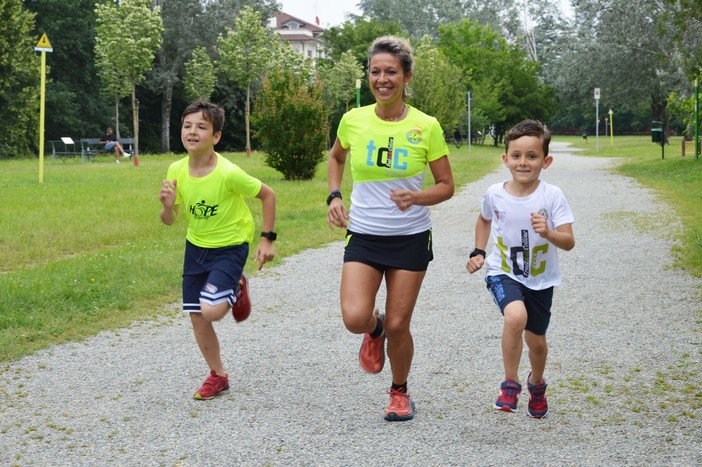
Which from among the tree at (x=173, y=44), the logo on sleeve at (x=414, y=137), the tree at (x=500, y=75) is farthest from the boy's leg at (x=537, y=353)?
the tree at (x=500, y=75)

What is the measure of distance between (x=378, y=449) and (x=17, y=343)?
3.68m

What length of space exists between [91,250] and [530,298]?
9.14m

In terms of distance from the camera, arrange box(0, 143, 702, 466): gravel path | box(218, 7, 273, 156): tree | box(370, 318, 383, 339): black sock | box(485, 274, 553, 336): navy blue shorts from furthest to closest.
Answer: box(218, 7, 273, 156): tree < box(370, 318, 383, 339): black sock < box(485, 274, 553, 336): navy blue shorts < box(0, 143, 702, 466): gravel path

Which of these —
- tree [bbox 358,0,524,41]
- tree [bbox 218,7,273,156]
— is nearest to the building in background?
tree [bbox 358,0,524,41]

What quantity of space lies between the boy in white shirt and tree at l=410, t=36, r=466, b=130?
40.4 m

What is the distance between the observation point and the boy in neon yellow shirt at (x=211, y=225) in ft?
18.5

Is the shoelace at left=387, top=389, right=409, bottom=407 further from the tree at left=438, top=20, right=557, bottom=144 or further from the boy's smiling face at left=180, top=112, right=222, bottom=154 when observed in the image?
the tree at left=438, top=20, right=557, bottom=144

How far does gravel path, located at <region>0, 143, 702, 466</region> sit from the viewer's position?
4.66m

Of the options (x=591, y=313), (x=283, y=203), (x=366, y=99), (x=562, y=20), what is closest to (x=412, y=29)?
(x=562, y=20)

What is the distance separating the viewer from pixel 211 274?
18.6ft

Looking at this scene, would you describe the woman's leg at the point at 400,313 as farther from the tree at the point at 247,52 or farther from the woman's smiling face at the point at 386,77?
the tree at the point at 247,52

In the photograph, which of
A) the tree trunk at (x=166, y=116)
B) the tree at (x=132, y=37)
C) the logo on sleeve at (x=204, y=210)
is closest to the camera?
the logo on sleeve at (x=204, y=210)

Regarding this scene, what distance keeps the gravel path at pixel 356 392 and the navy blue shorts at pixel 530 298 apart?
19.9 inches

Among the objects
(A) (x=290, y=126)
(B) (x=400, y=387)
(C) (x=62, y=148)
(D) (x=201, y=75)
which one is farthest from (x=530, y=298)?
(D) (x=201, y=75)
